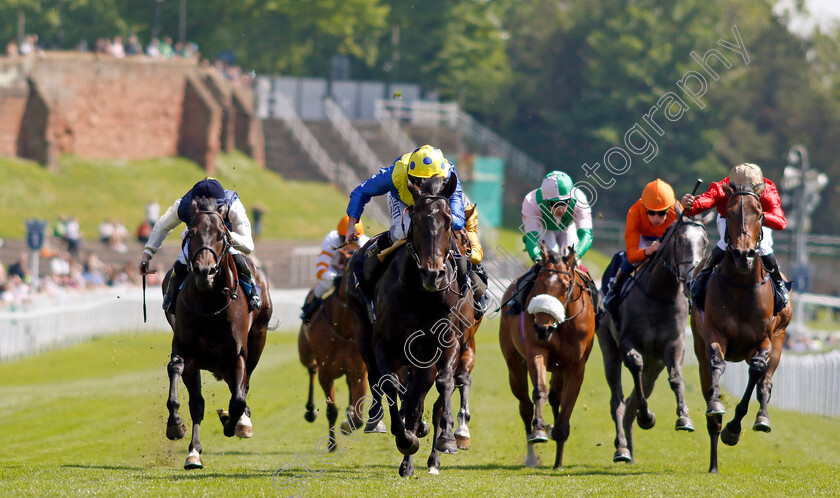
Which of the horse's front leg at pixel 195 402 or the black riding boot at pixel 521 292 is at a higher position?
the black riding boot at pixel 521 292

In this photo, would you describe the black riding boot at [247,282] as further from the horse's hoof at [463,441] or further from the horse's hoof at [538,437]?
the horse's hoof at [538,437]

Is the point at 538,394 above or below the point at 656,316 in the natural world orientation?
below

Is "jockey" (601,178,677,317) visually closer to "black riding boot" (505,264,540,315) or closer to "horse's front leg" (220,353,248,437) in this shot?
"black riding boot" (505,264,540,315)

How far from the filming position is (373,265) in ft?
35.7

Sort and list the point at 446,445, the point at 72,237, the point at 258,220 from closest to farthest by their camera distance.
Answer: the point at 446,445 → the point at 72,237 → the point at 258,220

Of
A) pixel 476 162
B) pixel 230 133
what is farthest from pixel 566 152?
pixel 230 133

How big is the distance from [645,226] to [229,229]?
4365mm

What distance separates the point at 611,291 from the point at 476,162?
36297 mm

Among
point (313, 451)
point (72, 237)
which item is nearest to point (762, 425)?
point (313, 451)

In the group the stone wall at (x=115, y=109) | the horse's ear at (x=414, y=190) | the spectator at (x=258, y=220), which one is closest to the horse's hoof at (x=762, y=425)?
the horse's ear at (x=414, y=190)

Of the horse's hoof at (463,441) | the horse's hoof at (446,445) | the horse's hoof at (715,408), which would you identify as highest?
the horse's hoof at (715,408)

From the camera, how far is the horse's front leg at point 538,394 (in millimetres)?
11125

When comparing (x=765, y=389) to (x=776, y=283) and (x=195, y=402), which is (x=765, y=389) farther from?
(x=195, y=402)

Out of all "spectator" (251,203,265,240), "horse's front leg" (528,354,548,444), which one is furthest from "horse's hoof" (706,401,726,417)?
"spectator" (251,203,265,240)
